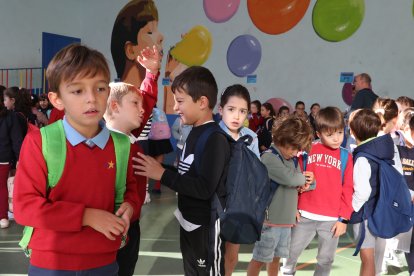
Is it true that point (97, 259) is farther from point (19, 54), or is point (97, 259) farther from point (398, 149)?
point (19, 54)

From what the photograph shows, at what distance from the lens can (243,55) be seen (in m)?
Answer: 8.41

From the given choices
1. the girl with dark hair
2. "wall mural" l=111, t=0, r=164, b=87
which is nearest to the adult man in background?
the girl with dark hair

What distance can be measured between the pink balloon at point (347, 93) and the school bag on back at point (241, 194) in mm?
5778

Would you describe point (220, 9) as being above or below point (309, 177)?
above

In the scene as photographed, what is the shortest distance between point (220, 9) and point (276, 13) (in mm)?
1441

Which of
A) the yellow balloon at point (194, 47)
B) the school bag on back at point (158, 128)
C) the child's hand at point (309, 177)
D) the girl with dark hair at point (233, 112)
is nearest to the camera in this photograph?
the child's hand at point (309, 177)

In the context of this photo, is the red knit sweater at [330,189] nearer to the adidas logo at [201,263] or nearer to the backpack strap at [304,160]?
the backpack strap at [304,160]

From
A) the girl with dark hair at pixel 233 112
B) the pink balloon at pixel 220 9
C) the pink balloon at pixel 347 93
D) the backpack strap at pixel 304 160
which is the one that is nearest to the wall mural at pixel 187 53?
the pink balloon at pixel 220 9

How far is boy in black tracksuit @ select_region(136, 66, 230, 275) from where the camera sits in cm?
172

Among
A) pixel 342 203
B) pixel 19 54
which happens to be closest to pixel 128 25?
pixel 19 54

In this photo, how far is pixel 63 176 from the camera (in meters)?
1.27

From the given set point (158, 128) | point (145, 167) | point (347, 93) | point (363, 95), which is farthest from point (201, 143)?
point (347, 93)

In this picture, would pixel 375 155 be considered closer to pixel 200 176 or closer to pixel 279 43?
pixel 200 176

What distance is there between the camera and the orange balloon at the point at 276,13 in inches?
301
